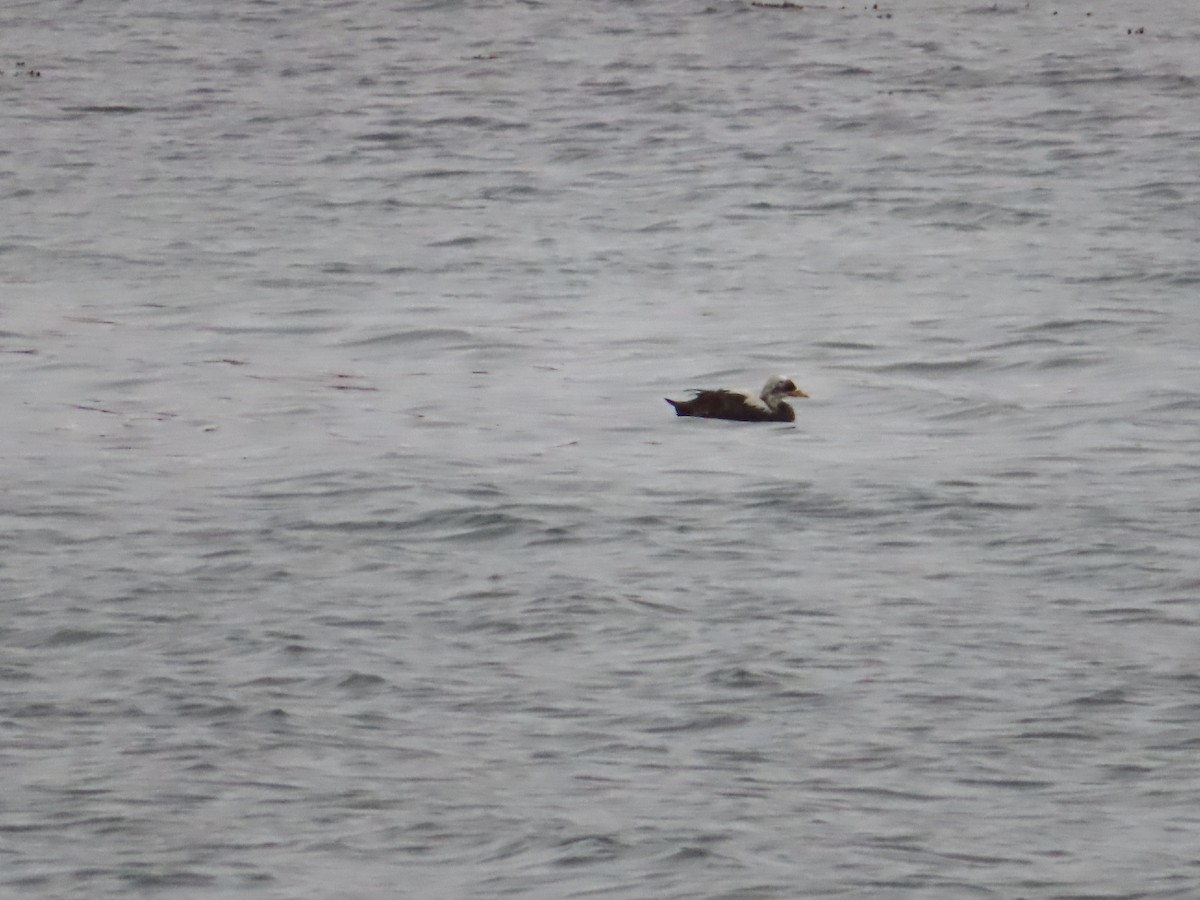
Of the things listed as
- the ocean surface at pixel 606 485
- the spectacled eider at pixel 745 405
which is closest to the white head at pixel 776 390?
the spectacled eider at pixel 745 405

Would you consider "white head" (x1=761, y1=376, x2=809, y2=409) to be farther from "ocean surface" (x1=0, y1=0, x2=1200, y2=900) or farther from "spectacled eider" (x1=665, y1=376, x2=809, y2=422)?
"ocean surface" (x1=0, y1=0, x2=1200, y2=900)

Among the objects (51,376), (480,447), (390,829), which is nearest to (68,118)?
(51,376)

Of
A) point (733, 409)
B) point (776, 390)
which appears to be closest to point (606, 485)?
point (733, 409)

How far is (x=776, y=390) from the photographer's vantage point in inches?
740

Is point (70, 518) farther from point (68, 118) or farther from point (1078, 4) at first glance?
point (1078, 4)

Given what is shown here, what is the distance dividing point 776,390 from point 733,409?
34cm

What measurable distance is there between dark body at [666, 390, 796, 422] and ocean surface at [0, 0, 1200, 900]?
0.79 feet

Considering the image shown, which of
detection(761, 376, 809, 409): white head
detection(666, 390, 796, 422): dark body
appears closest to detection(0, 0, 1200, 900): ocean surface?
detection(666, 390, 796, 422): dark body

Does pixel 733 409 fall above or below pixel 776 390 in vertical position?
below

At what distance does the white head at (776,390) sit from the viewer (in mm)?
18719

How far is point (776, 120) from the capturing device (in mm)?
33250

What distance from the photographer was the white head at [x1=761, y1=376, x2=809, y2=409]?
61.4 feet

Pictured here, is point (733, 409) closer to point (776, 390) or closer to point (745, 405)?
point (745, 405)

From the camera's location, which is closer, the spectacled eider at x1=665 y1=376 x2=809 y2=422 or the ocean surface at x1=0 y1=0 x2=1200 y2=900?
the ocean surface at x1=0 y1=0 x2=1200 y2=900
